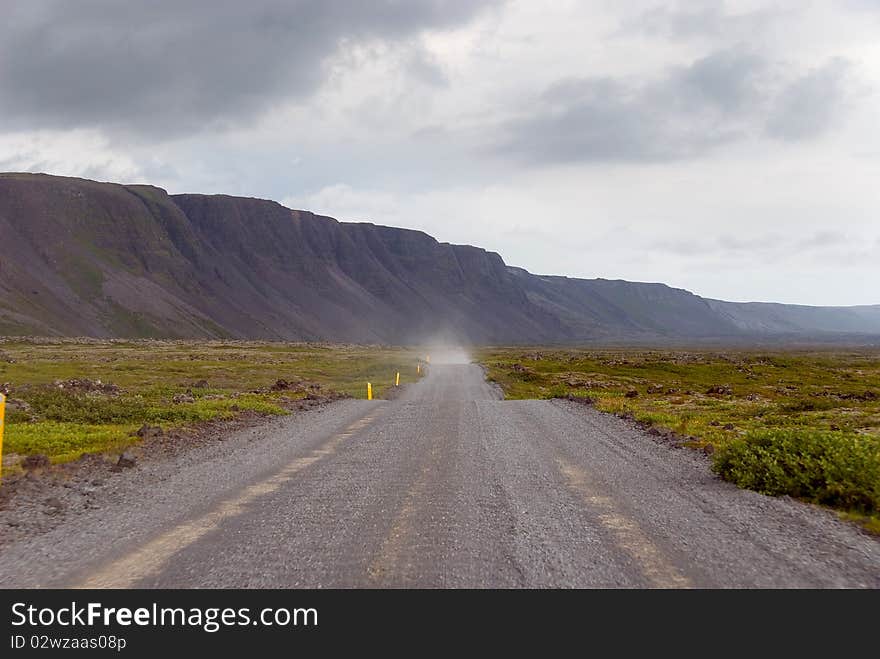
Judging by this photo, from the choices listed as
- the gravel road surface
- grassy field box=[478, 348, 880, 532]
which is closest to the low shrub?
grassy field box=[478, 348, 880, 532]

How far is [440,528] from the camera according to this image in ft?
28.6

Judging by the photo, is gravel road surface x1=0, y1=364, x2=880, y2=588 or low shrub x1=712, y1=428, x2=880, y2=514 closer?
gravel road surface x1=0, y1=364, x2=880, y2=588

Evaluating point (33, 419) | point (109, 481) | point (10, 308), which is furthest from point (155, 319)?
point (109, 481)

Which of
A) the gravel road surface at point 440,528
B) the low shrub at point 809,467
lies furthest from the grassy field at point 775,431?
the gravel road surface at point 440,528

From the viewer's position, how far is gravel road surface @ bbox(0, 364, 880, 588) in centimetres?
690

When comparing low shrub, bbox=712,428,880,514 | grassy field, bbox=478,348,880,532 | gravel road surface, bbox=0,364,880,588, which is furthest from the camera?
grassy field, bbox=478,348,880,532

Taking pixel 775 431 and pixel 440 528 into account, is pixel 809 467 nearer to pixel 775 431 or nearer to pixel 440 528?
pixel 775 431

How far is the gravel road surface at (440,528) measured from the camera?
272 inches

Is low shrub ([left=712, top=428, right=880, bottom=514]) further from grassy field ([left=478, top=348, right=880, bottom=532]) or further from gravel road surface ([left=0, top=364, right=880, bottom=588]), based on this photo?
gravel road surface ([left=0, top=364, right=880, bottom=588])

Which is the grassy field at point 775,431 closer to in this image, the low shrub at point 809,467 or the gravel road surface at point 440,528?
the low shrub at point 809,467

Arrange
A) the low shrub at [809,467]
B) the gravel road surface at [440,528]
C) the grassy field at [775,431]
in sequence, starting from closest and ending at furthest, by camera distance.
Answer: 1. the gravel road surface at [440,528]
2. the low shrub at [809,467]
3. the grassy field at [775,431]

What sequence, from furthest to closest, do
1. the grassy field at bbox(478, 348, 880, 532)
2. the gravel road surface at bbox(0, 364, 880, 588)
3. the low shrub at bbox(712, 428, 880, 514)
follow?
the grassy field at bbox(478, 348, 880, 532) < the low shrub at bbox(712, 428, 880, 514) < the gravel road surface at bbox(0, 364, 880, 588)
